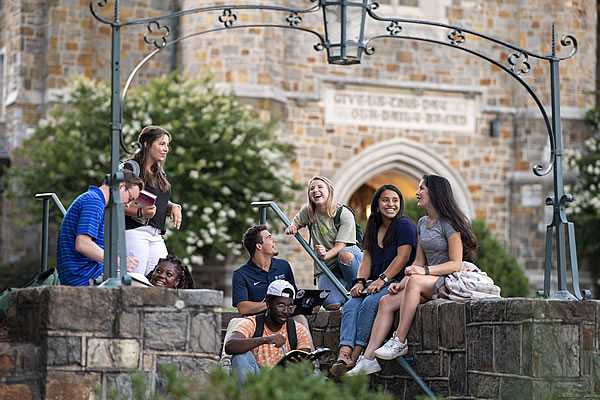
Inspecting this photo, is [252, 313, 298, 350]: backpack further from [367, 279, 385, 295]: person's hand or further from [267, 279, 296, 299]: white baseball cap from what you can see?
[367, 279, 385, 295]: person's hand

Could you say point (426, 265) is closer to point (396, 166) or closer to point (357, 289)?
point (357, 289)

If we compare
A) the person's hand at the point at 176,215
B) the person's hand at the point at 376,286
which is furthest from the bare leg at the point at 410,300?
the person's hand at the point at 176,215

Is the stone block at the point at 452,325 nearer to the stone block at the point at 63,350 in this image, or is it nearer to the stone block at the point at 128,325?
the stone block at the point at 128,325

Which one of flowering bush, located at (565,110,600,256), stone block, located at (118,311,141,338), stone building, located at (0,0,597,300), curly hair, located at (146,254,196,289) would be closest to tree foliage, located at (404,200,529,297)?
stone building, located at (0,0,597,300)

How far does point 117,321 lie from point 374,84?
1346 cm

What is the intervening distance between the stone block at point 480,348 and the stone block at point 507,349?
49 millimetres

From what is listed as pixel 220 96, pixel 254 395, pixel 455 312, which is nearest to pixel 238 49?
pixel 220 96

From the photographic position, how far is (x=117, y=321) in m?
5.80

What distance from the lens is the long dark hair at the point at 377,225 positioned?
305 inches

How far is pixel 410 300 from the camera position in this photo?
7.14 m

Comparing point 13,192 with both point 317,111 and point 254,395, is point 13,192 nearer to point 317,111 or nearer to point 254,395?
point 317,111

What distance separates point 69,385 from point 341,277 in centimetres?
339

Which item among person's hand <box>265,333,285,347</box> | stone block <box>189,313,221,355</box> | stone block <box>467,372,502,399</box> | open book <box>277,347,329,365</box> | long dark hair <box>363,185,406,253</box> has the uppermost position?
long dark hair <box>363,185,406,253</box>

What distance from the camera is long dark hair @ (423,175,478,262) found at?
24.0ft
